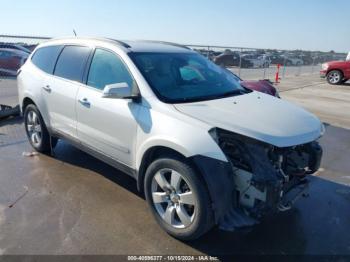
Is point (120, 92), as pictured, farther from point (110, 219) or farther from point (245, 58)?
point (245, 58)

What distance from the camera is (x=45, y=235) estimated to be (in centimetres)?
327

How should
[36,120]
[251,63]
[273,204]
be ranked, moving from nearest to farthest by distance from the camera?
[273,204] < [36,120] < [251,63]

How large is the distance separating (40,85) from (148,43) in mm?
1778

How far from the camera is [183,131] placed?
2.98 meters

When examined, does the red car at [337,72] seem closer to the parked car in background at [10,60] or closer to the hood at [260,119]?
the parked car in background at [10,60]

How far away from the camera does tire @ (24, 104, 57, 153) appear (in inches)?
204

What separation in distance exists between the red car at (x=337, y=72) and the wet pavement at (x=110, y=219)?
48.1 ft

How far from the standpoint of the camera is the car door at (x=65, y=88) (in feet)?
14.1

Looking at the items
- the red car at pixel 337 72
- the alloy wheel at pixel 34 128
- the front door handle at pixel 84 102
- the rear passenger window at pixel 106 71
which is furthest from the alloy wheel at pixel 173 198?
the red car at pixel 337 72

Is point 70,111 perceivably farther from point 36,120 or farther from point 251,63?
point 251,63

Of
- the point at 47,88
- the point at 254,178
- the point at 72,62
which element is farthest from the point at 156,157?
the point at 47,88

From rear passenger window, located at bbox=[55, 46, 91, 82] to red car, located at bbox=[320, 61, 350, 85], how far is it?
55.3 ft

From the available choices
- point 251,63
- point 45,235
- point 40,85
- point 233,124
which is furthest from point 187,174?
point 251,63

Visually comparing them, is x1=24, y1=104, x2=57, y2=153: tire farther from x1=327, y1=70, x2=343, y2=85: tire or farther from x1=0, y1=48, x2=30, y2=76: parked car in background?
x1=327, y1=70, x2=343, y2=85: tire
